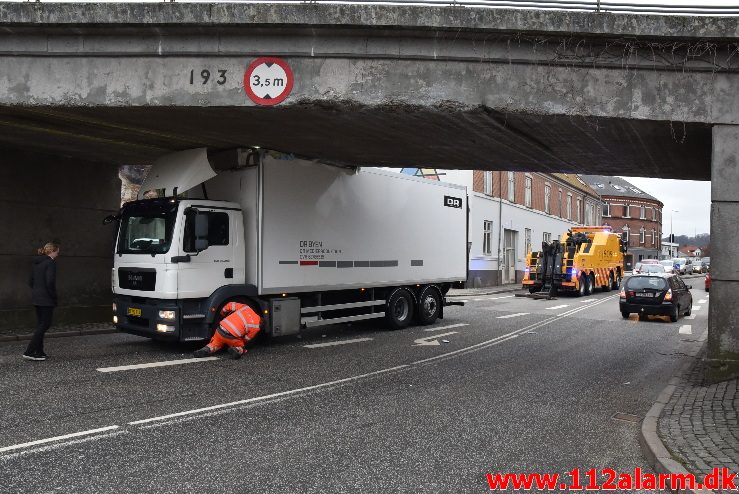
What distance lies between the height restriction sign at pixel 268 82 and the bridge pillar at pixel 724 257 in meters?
5.95

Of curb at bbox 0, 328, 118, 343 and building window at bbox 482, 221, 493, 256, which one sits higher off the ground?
building window at bbox 482, 221, 493, 256

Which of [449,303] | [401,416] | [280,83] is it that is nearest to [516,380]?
[401,416]

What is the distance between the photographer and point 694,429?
5809 mm

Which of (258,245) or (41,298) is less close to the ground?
(258,245)

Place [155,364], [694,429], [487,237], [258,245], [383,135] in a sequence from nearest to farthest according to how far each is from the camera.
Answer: [694,429] < [155,364] < [383,135] < [258,245] < [487,237]

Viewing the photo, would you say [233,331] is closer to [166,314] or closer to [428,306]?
[166,314]

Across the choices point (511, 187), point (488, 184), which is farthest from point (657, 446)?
point (511, 187)

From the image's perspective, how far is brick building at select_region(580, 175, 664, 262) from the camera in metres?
76.4

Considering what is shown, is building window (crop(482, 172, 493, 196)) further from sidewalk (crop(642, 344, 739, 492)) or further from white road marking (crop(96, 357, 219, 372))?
sidewalk (crop(642, 344, 739, 492))

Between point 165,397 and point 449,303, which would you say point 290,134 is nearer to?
point 165,397

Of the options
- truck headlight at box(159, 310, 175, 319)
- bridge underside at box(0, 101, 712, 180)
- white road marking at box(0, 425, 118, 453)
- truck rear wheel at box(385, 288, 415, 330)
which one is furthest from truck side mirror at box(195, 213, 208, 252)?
truck rear wheel at box(385, 288, 415, 330)

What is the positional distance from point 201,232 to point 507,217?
101 feet

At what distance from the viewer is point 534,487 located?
4.64m

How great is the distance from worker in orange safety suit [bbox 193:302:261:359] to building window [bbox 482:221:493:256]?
2602 cm
